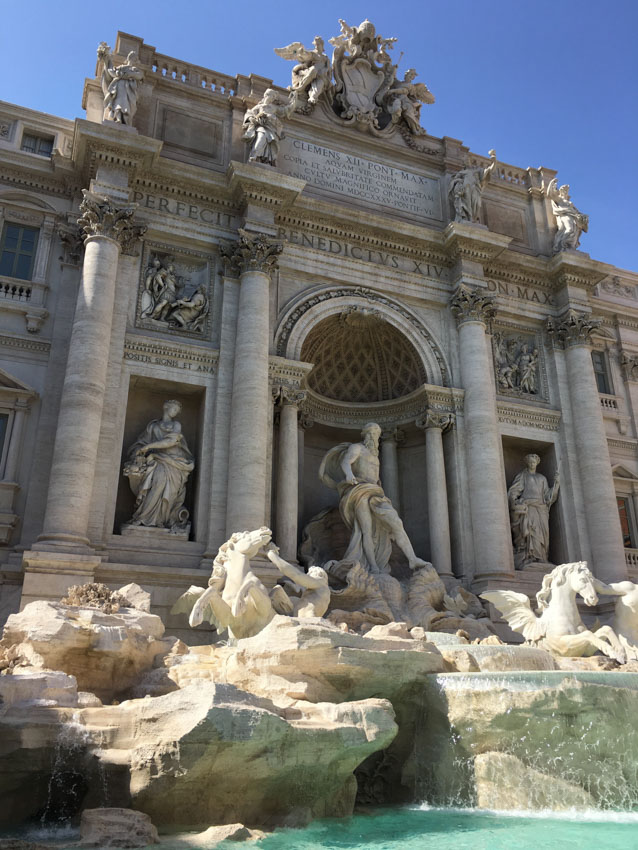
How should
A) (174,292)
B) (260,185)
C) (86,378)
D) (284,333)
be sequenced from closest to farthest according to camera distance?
(86,378)
(174,292)
(260,185)
(284,333)

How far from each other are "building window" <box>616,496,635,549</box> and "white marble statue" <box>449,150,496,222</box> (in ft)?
29.6

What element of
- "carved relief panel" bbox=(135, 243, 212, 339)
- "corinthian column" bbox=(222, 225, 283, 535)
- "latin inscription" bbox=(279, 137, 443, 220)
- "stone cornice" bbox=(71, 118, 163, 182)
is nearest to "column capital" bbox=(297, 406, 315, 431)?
"corinthian column" bbox=(222, 225, 283, 535)

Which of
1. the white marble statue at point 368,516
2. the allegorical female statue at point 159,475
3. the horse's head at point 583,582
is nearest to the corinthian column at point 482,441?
the white marble statue at point 368,516

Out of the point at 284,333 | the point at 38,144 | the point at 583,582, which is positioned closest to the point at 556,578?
the point at 583,582

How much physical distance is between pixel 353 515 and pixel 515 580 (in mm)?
4123

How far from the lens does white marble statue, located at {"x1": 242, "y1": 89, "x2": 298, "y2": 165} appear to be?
1859 cm

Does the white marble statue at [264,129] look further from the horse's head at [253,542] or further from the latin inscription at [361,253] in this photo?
the horse's head at [253,542]

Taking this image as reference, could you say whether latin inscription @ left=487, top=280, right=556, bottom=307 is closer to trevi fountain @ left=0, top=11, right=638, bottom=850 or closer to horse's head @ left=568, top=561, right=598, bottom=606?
trevi fountain @ left=0, top=11, right=638, bottom=850

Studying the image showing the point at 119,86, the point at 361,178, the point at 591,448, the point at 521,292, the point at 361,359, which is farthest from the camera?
the point at 521,292

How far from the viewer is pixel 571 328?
824 inches

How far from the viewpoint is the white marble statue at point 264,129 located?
61.0ft

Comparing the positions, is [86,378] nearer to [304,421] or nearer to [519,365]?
[304,421]

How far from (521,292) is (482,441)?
5601 millimetres

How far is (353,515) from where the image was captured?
56.1 ft
